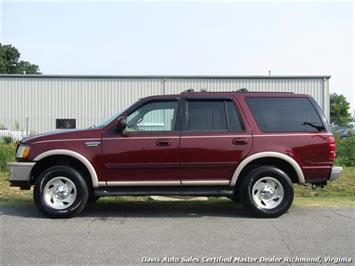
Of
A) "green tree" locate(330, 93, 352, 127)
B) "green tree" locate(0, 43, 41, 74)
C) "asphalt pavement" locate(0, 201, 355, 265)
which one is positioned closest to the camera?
"asphalt pavement" locate(0, 201, 355, 265)

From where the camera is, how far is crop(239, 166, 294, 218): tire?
8.09 m

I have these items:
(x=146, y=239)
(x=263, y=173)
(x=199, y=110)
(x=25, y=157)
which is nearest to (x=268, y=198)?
(x=263, y=173)

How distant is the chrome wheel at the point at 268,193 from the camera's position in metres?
8.16

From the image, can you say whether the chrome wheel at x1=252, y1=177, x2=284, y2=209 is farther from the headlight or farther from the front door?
the headlight

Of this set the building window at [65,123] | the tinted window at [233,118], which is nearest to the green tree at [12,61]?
the building window at [65,123]

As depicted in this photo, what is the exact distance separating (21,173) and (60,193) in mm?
679

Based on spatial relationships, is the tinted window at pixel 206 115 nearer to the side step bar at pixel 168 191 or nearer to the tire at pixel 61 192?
the side step bar at pixel 168 191

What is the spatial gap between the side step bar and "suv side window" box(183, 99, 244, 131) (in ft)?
3.13

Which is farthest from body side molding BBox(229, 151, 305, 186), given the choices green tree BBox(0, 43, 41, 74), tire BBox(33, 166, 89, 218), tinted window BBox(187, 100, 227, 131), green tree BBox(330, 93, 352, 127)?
green tree BBox(0, 43, 41, 74)

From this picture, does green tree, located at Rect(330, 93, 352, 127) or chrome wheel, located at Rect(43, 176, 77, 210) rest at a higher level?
green tree, located at Rect(330, 93, 352, 127)

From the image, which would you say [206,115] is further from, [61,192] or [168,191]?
[61,192]

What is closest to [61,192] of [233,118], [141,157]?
[141,157]

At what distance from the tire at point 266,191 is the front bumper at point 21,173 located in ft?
10.9

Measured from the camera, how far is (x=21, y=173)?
316 inches
